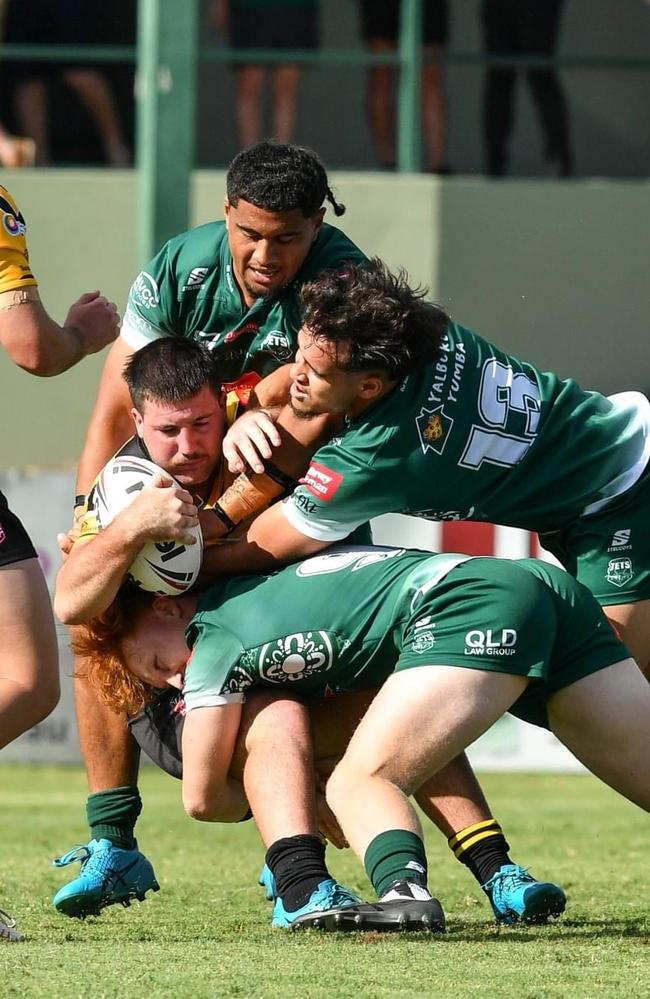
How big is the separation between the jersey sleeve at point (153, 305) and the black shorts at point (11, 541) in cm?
84

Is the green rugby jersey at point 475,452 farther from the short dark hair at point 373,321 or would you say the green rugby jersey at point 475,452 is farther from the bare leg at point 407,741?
the bare leg at point 407,741

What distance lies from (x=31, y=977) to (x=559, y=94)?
34.9ft

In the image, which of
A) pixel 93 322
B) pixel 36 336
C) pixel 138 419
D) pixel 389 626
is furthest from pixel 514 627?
pixel 93 322

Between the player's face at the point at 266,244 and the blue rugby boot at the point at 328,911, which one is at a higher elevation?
the player's face at the point at 266,244

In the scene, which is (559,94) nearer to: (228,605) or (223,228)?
(223,228)

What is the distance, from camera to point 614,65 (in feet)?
40.5

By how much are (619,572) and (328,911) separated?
58.1 inches

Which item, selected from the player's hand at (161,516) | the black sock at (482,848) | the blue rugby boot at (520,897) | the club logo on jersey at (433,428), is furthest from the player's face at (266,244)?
the blue rugby boot at (520,897)

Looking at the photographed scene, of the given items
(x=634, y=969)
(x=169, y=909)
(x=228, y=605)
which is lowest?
(x=169, y=909)

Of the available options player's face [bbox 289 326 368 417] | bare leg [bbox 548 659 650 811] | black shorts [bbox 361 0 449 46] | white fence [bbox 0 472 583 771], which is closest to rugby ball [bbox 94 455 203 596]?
player's face [bbox 289 326 368 417]

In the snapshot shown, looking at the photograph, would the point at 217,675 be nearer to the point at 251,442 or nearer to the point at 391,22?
the point at 251,442

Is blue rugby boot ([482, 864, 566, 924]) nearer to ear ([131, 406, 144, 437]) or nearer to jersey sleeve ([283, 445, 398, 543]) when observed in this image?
jersey sleeve ([283, 445, 398, 543])

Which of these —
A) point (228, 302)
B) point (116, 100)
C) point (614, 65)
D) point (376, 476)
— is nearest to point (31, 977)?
point (376, 476)

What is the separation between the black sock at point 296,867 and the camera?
13.1 ft
